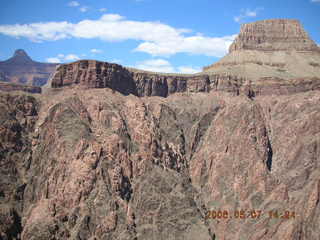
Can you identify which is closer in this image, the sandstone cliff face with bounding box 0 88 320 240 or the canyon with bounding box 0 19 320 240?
the sandstone cliff face with bounding box 0 88 320 240

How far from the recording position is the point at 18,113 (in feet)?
490

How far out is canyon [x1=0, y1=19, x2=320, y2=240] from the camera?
132 metres

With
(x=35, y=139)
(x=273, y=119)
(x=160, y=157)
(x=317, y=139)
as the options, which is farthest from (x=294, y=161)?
(x=35, y=139)

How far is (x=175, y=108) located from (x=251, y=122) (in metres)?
28.1

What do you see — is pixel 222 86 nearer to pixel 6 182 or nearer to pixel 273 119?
pixel 273 119

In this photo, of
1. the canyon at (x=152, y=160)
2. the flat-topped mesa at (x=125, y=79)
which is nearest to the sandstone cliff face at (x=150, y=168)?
the canyon at (x=152, y=160)
